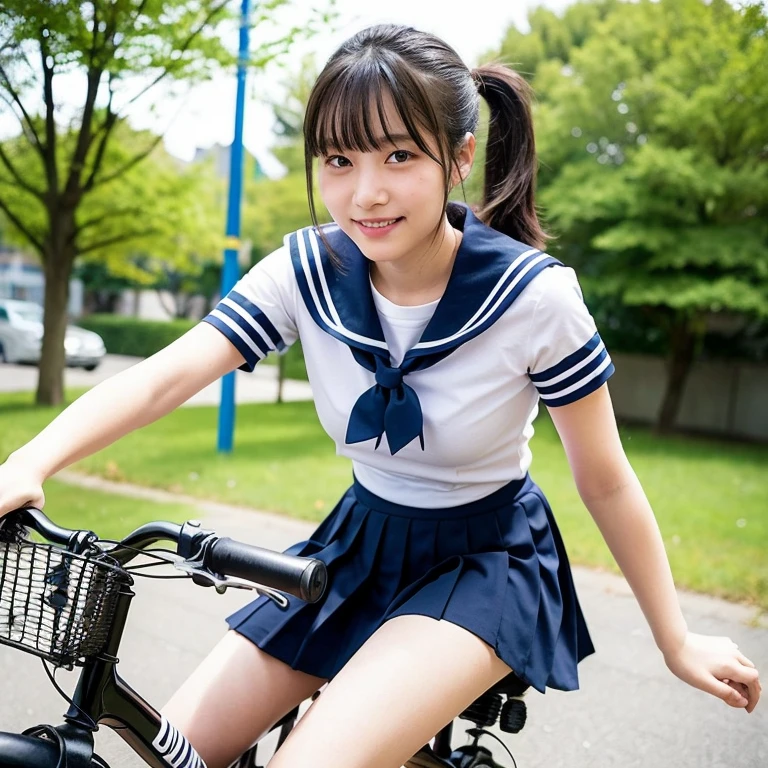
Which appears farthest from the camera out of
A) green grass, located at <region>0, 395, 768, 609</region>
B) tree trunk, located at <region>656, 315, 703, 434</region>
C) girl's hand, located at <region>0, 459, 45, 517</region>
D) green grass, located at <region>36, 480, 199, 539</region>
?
tree trunk, located at <region>656, 315, 703, 434</region>

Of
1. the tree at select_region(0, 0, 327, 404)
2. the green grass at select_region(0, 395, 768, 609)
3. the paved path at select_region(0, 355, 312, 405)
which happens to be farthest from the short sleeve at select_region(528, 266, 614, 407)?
the paved path at select_region(0, 355, 312, 405)

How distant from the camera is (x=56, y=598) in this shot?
3.48 ft

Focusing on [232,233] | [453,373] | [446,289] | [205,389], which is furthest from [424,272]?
[205,389]

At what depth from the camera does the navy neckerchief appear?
1.40 meters

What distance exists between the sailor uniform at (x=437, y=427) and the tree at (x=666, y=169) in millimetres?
7958

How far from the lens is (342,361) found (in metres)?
1.53

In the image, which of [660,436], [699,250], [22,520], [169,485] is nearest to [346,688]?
[22,520]

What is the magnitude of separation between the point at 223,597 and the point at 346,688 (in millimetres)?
2909

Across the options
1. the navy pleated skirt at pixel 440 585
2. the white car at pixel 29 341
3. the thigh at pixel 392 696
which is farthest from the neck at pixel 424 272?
the white car at pixel 29 341

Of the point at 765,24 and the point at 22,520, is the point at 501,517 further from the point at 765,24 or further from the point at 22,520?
the point at 765,24

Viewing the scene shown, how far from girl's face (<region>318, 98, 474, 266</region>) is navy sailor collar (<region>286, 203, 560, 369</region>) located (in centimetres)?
9

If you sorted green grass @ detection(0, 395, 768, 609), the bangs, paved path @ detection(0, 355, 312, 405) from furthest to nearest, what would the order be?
1. paved path @ detection(0, 355, 312, 405)
2. green grass @ detection(0, 395, 768, 609)
3. the bangs

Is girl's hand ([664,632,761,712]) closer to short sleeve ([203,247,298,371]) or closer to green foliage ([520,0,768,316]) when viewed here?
short sleeve ([203,247,298,371])

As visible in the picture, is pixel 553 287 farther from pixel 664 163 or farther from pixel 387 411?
pixel 664 163
